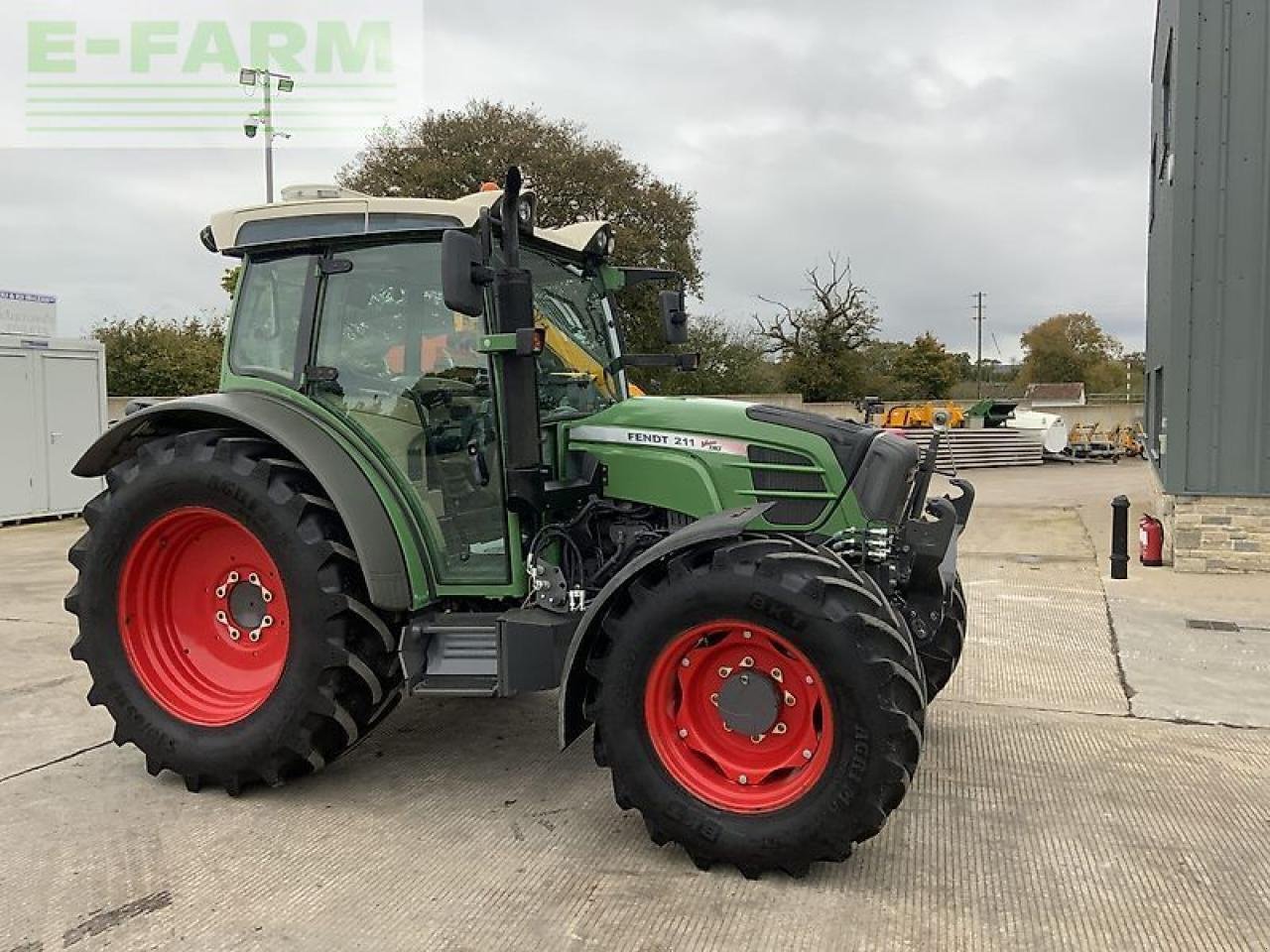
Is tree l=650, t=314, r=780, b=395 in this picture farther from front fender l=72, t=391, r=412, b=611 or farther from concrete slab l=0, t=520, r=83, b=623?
front fender l=72, t=391, r=412, b=611

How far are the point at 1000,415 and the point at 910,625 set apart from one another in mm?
22830

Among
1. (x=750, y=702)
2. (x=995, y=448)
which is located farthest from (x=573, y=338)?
(x=995, y=448)

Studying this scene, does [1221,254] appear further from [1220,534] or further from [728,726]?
[728,726]

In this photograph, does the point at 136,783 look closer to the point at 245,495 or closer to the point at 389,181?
the point at 245,495

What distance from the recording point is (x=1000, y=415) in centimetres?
2538

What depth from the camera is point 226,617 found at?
4.26 meters

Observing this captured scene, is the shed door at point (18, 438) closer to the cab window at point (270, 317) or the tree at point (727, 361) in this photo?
the cab window at point (270, 317)

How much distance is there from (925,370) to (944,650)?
129 feet

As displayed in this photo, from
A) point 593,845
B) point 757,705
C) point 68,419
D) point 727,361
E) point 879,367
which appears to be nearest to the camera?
point 757,705

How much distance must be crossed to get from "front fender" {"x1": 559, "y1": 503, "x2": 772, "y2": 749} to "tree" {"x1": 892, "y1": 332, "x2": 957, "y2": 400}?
125 feet

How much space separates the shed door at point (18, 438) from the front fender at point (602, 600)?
11879 mm

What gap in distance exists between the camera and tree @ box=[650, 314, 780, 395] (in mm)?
31688

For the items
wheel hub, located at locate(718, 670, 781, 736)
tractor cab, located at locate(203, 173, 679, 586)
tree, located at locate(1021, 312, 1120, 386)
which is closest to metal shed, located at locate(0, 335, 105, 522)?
tractor cab, located at locate(203, 173, 679, 586)

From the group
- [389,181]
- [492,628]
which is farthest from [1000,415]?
[492,628]
